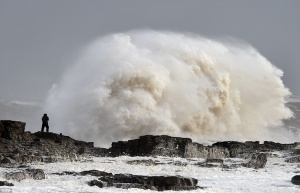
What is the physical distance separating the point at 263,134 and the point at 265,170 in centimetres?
3170

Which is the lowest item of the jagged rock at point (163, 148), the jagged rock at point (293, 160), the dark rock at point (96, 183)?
the dark rock at point (96, 183)

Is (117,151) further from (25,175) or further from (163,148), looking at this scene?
(25,175)

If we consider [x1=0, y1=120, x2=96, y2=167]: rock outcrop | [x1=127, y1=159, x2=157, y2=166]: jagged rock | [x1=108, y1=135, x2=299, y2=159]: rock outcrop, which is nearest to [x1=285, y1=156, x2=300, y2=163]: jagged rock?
[x1=108, y1=135, x2=299, y2=159]: rock outcrop

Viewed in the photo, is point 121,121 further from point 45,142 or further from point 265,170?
point 265,170

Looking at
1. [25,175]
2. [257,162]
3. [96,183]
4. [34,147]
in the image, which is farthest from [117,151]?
[96,183]

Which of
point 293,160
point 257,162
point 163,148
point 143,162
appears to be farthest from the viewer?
point 163,148

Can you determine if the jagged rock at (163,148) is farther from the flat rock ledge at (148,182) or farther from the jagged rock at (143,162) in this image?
the flat rock ledge at (148,182)

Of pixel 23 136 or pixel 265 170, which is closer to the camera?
pixel 265 170

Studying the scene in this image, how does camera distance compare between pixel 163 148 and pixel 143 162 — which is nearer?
pixel 143 162

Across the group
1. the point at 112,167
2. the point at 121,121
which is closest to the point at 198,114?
the point at 121,121

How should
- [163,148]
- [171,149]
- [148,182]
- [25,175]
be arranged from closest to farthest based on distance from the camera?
[25,175] < [148,182] < [163,148] < [171,149]

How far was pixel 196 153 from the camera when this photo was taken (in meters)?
28.5

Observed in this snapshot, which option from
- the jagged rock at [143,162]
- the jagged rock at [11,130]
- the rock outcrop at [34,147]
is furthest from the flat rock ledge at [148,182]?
the jagged rock at [11,130]

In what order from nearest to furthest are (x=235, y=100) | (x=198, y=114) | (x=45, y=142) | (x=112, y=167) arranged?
1. (x=112, y=167)
2. (x=45, y=142)
3. (x=198, y=114)
4. (x=235, y=100)
